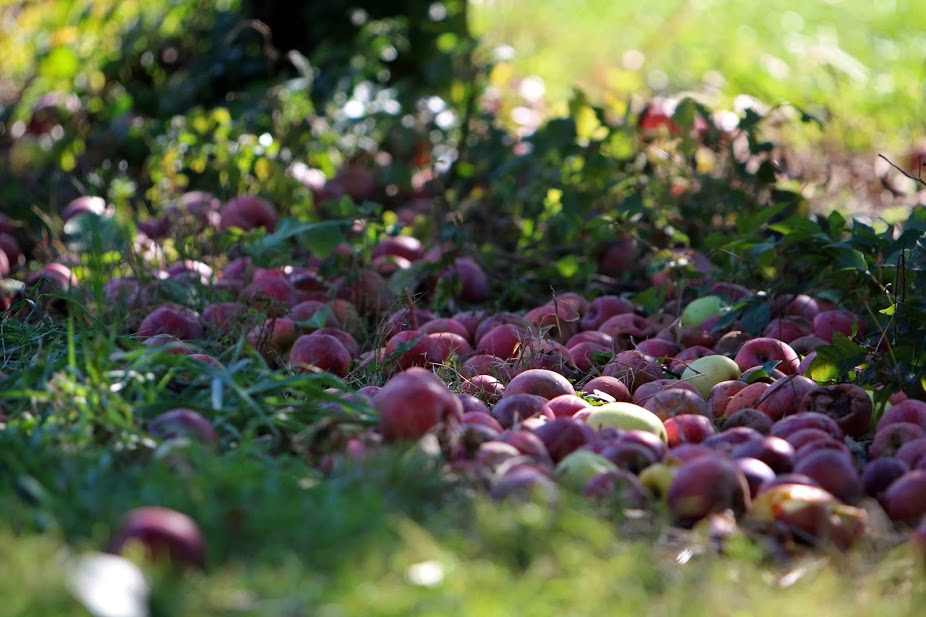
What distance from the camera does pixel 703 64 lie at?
7.96 m

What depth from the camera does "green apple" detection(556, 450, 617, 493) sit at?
6.69 feet

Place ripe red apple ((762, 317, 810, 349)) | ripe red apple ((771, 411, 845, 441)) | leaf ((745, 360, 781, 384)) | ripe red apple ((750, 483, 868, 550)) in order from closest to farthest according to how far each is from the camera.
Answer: ripe red apple ((750, 483, 868, 550)) < ripe red apple ((771, 411, 845, 441)) < leaf ((745, 360, 781, 384)) < ripe red apple ((762, 317, 810, 349))

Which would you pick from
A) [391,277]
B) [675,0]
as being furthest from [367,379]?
[675,0]

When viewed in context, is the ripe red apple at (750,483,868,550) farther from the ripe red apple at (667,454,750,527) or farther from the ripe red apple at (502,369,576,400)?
the ripe red apple at (502,369,576,400)

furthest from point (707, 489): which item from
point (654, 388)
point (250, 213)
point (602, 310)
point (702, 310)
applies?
point (250, 213)

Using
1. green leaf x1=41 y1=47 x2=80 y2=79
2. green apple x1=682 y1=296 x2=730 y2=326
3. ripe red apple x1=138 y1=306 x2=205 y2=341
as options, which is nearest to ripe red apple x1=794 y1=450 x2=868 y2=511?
green apple x1=682 y1=296 x2=730 y2=326

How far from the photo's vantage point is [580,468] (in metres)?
2.08

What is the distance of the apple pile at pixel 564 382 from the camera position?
6.64 ft

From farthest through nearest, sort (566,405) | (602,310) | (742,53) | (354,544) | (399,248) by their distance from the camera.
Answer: (742,53) → (399,248) → (602,310) → (566,405) → (354,544)

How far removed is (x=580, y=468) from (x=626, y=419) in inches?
12.6

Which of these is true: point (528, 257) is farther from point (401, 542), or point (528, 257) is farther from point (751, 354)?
point (401, 542)

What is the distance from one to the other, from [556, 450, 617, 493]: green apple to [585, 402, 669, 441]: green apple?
245 mm

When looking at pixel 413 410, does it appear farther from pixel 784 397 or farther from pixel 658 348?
pixel 658 348

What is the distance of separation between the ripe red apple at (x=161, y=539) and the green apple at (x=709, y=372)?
1.52m
